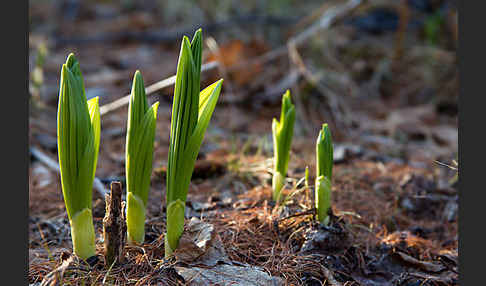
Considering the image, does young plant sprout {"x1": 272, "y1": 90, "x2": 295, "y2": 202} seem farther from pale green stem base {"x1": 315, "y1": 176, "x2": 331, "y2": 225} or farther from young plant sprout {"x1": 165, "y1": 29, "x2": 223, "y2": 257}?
young plant sprout {"x1": 165, "y1": 29, "x2": 223, "y2": 257}

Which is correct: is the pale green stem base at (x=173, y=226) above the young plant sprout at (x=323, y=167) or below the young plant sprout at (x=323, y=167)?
below

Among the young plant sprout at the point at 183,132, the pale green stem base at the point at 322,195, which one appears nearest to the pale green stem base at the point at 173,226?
the young plant sprout at the point at 183,132

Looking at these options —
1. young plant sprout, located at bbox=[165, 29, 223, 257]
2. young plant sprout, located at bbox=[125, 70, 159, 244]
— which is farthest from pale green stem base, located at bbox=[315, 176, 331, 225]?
young plant sprout, located at bbox=[125, 70, 159, 244]

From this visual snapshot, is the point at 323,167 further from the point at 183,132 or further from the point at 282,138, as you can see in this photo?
the point at 183,132

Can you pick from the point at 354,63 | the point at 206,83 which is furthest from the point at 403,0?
the point at 206,83

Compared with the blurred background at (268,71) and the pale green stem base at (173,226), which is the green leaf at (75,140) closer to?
the pale green stem base at (173,226)

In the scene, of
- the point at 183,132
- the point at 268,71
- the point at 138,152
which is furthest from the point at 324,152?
the point at 268,71

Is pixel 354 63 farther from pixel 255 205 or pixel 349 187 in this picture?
pixel 255 205
